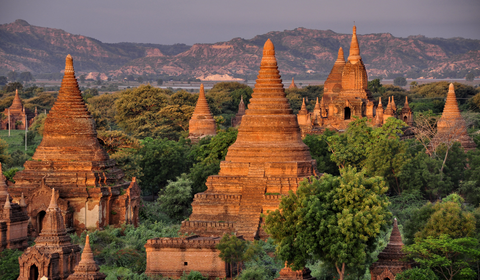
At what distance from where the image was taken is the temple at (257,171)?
37.4 meters

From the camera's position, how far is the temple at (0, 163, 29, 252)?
36.3m

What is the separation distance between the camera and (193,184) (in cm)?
4872

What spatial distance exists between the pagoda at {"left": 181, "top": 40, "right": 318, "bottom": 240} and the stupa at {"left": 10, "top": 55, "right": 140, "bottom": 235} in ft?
13.9

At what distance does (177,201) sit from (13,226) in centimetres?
1161

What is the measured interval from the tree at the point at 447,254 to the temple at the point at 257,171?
26.5ft

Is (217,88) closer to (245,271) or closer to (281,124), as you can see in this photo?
(281,124)

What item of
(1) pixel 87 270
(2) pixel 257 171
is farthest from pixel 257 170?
(1) pixel 87 270

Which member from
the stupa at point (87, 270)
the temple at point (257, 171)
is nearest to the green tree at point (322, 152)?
the temple at point (257, 171)

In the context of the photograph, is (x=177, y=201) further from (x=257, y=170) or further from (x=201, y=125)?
(x=201, y=125)

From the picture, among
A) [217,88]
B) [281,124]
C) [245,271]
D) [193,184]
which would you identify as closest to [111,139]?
[193,184]

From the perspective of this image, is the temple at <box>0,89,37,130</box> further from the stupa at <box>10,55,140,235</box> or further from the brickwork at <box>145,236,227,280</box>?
the brickwork at <box>145,236,227,280</box>

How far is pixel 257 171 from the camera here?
130 feet

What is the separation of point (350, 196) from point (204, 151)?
2525cm

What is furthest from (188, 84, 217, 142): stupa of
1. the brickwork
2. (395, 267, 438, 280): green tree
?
(395, 267, 438, 280): green tree
